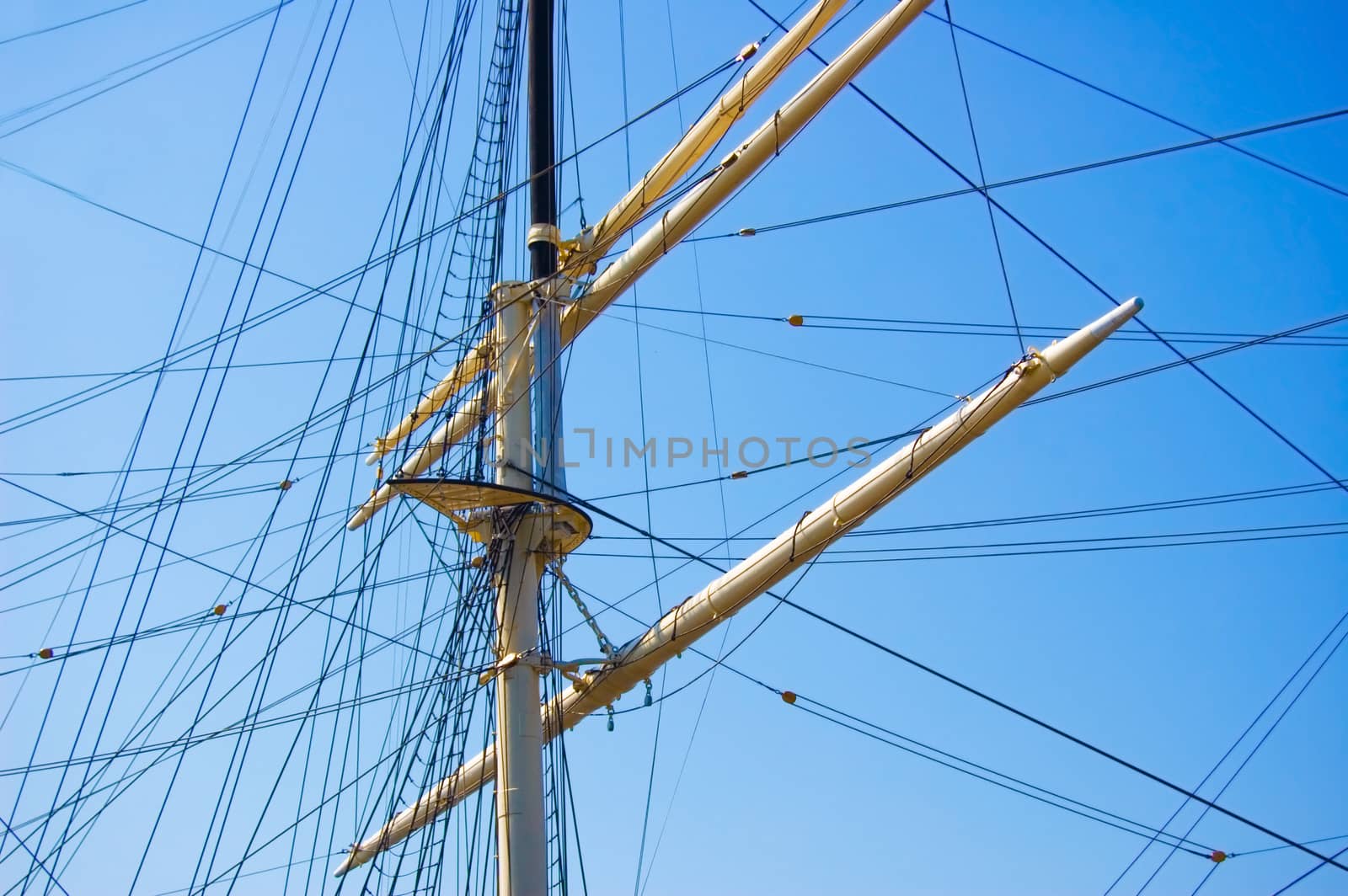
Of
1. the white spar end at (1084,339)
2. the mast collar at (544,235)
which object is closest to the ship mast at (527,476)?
the mast collar at (544,235)

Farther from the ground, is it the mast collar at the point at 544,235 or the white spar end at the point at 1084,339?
the mast collar at the point at 544,235

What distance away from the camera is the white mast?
1015 cm

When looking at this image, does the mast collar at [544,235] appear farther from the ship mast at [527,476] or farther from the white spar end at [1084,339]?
the white spar end at [1084,339]

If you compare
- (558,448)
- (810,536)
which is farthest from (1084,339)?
(558,448)

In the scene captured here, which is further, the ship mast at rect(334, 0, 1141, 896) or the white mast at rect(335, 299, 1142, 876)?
the ship mast at rect(334, 0, 1141, 896)

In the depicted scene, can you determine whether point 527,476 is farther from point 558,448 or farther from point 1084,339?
point 1084,339

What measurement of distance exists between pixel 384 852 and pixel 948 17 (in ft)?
29.2

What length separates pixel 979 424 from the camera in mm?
10562

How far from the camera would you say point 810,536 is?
11.1 metres

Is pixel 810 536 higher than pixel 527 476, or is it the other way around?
pixel 527 476

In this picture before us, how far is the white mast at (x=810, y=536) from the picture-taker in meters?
10.1

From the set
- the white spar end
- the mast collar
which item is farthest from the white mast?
the mast collar

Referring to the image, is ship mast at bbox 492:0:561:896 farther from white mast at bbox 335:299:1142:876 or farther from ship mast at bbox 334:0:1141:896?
white mast at bbox 335:299:1142:876

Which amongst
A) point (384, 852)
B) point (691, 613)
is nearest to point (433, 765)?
point (384, 852)
